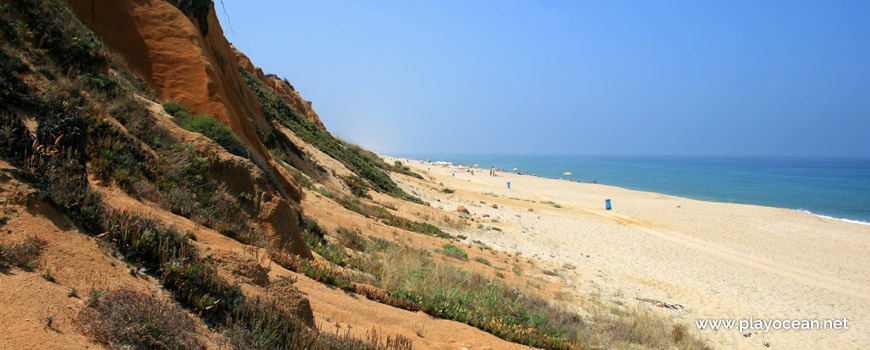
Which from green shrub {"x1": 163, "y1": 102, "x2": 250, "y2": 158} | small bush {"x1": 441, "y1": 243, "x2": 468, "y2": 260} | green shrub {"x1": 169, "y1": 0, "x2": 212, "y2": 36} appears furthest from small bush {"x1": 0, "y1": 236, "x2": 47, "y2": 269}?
green shrub {"x1": 169, "y1": 0, "x2": 212, "y2": 36}

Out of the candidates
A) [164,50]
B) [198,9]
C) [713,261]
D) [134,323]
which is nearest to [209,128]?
[164,50]

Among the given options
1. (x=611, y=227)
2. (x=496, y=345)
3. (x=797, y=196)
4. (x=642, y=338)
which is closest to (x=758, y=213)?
(x=611, y=227)

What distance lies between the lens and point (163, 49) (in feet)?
34.6

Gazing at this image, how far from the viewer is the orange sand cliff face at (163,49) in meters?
10.1

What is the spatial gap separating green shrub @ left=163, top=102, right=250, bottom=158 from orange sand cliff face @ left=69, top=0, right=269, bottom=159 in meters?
1.12

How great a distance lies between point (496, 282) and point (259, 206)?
5174 mm

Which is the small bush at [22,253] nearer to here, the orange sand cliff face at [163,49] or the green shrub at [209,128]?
the green shrub at [209,128]

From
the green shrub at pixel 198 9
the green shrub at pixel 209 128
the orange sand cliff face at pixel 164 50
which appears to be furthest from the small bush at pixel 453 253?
the green shrub at pixel 198 9

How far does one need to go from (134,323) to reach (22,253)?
1110 mm

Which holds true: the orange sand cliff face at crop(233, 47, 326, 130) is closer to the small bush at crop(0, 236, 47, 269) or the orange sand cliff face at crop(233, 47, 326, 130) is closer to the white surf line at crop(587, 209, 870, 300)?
the white surf line at crop(587, 209, 870, 300)

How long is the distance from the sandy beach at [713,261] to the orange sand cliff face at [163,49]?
1068 centimetres

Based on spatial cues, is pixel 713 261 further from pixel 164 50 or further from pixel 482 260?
pixel 164 50

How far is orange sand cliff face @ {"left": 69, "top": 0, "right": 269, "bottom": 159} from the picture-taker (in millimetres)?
10070

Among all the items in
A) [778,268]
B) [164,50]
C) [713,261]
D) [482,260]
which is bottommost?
[778,268]
